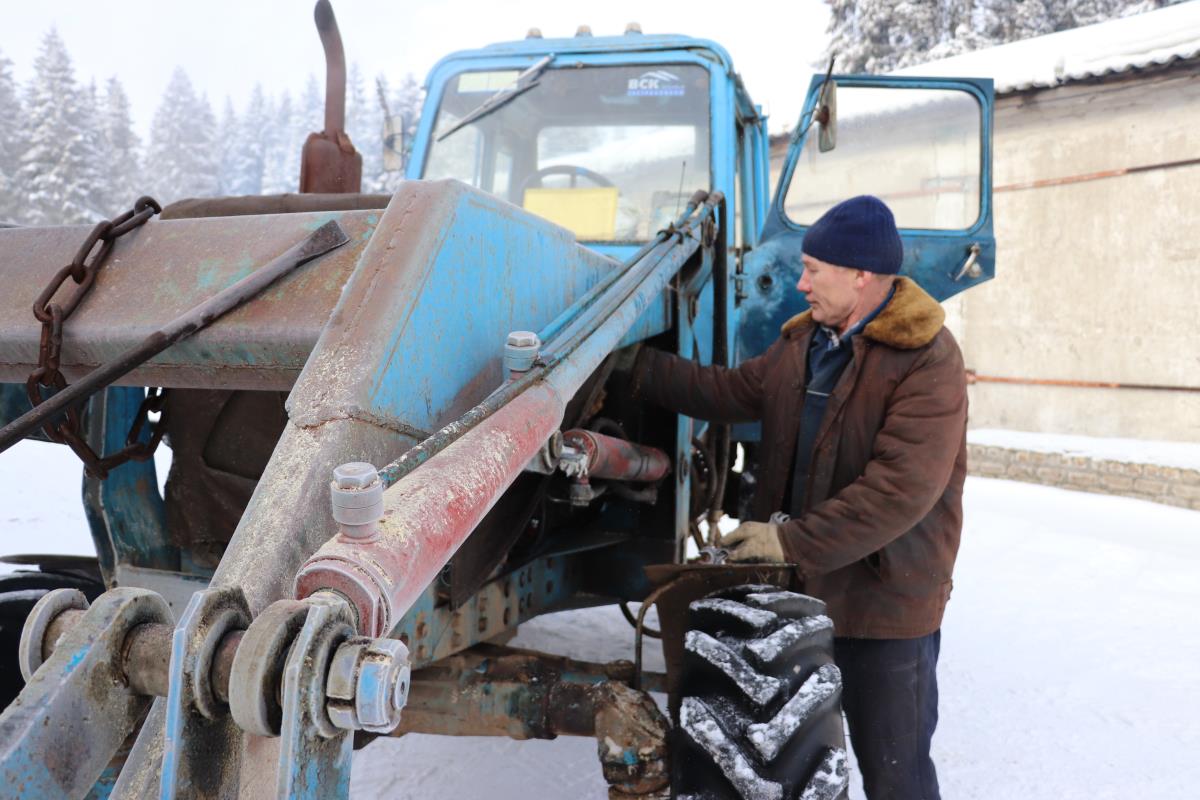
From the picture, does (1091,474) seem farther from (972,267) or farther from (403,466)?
(403,466)

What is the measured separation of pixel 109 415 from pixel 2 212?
3548cm

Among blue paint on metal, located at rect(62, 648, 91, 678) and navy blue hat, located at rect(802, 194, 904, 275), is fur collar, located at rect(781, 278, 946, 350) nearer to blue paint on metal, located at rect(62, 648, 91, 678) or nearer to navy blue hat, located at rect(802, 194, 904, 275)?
navy blue hat, located at rect(802, 194, 904, 275)

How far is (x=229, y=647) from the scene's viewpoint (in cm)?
93

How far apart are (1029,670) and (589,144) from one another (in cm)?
327

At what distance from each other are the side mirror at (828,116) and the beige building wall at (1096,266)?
26.3 feet

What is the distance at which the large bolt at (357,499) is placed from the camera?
1.01 metres

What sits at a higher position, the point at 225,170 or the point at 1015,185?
the point at 225,170

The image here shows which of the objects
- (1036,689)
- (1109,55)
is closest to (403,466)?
(1036,689)

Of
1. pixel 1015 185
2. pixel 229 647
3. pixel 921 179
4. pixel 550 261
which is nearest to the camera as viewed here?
pixel 229 647

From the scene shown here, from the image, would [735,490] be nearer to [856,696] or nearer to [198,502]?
[856,696]

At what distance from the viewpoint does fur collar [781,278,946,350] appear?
2461 millimetres

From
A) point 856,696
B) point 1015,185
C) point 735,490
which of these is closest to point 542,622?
point 735,490

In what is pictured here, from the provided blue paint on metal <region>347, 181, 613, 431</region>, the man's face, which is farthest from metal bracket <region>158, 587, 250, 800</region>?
the man's face

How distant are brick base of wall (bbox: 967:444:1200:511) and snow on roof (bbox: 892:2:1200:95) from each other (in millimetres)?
4051
